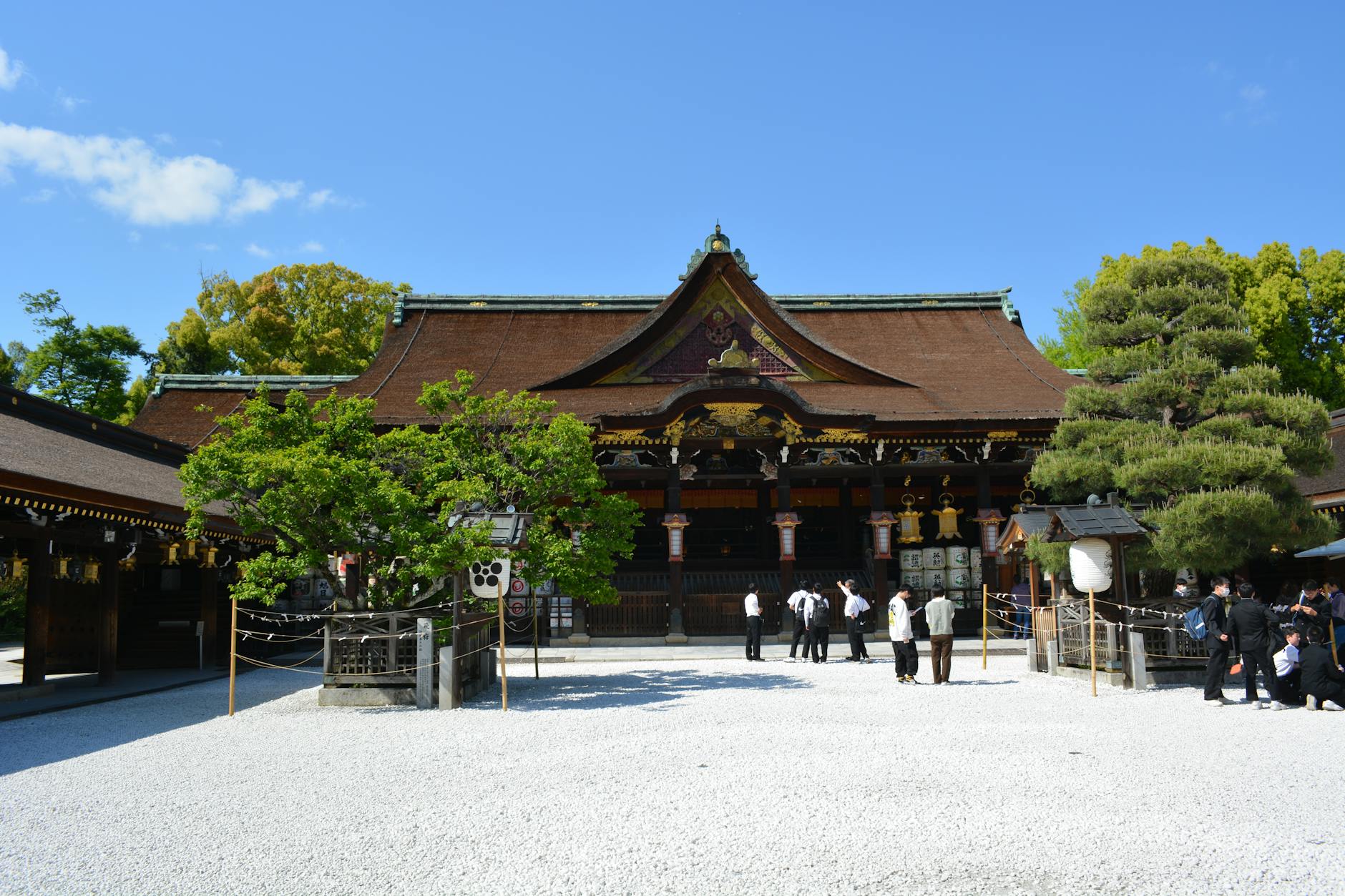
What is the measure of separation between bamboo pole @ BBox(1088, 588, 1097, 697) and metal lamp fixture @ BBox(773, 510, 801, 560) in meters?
6.82

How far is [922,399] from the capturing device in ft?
66.9

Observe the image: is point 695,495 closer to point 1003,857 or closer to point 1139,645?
point 1139,645

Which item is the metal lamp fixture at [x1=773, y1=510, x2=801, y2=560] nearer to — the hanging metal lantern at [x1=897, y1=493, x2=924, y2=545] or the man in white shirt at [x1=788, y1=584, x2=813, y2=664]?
the man in white shirt at [x1=788, y1=584, x2=813, y2=664]

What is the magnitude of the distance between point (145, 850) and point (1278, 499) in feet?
43.3

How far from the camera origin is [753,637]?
15812 millimetres

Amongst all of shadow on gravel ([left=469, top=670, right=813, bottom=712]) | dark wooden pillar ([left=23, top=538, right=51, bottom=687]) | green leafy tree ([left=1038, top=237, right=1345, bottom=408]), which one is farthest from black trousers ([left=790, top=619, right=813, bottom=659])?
green leafy tree ([left=1038, top=237, right=1345, bottom=408])

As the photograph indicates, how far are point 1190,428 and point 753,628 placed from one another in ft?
23.4

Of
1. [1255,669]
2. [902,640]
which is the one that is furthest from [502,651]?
[1255,669]

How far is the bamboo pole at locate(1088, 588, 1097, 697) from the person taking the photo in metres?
11.4

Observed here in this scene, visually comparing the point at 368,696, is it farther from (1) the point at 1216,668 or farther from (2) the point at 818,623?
(1) the point at 1216,668

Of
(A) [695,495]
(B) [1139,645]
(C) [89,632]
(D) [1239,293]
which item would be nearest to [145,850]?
(B) [1139,645]

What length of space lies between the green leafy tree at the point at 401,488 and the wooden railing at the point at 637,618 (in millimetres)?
5310

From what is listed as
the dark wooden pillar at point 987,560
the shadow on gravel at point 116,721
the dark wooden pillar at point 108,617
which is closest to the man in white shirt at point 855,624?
the dark wooden pillar at point 987,560

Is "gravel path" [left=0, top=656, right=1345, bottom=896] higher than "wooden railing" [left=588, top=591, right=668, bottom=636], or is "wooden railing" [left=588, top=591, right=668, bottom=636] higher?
"wooden railing" [left=588, top=591, right=668, bottom=636]
